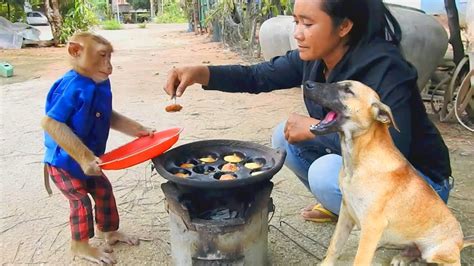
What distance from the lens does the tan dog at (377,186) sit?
1857 mm

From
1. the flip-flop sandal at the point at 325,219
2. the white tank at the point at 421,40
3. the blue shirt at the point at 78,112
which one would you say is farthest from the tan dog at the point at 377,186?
the white tank at the point at 421,40

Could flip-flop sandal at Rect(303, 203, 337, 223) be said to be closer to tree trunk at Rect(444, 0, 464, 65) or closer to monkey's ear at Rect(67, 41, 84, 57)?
monkey's ear at Rect(67, 41, 84, 57)

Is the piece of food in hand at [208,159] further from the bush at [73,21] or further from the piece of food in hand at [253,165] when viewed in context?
the bush at [73,21]

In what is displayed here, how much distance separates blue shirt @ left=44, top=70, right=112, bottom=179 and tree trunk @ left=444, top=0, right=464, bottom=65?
13.1 ft

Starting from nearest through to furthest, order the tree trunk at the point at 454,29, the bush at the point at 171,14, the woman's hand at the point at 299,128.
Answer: the woman's hand at the point at 299,128, the tree trunk at the point at 454,29, the bush at the point at 171,14

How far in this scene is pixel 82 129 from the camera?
2490mm

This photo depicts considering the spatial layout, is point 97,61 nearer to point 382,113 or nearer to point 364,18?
point 364,18

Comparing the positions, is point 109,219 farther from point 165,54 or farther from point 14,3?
point 14,3

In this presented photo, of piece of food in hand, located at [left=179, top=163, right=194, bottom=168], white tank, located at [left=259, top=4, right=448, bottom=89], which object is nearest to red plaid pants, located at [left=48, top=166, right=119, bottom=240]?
piece of food in hand, located at [left=179, top=163, right=194, bottom=168]

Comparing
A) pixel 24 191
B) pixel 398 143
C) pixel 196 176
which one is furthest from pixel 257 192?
pixel 24 191

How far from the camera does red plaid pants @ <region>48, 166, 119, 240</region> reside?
2554mm

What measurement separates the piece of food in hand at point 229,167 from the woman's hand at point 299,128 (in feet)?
0.94

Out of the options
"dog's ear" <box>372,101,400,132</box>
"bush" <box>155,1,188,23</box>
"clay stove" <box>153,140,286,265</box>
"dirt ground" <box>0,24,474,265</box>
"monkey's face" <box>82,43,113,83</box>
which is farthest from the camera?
"bush" <box>155,1,188,23</box>

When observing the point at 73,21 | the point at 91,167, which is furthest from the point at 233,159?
the point at 73,21
